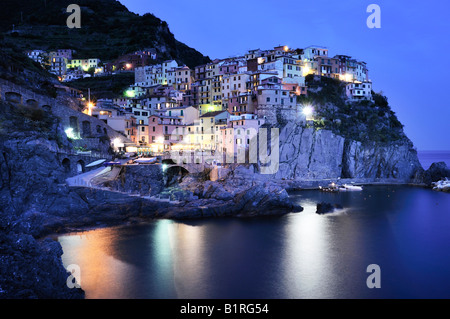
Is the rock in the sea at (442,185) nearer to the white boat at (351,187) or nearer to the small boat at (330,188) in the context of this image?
the white boat at (351,187)

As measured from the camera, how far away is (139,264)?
22594 millimetres

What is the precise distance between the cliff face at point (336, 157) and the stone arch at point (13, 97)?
34.5 m

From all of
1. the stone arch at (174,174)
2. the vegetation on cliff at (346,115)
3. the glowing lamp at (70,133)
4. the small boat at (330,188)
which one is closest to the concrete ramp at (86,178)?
the glowing lamp at (70,133)

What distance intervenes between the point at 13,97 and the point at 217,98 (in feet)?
112

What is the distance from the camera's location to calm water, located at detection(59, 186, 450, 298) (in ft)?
63.7

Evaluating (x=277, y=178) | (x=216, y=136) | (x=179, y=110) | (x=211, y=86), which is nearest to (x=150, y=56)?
(x=211, y=86)

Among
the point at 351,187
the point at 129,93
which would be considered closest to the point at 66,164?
the point at 129,93

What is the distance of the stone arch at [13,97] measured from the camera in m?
35.3

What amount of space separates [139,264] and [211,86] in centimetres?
4630

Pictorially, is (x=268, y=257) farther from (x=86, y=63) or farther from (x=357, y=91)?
(x=86, y=63)

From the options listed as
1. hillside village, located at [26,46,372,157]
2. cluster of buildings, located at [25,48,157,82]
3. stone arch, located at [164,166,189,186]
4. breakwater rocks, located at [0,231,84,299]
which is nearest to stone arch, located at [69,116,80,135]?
hillside village, located at [26,46,372,157]

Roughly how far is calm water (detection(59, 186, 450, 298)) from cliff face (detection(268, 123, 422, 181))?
18.0 meters

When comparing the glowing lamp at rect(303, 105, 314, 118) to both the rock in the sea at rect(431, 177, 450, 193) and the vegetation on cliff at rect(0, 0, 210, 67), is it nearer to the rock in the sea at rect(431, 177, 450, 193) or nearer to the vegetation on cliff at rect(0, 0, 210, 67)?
the rock in the sea at rect(431, 177, 450, 193)

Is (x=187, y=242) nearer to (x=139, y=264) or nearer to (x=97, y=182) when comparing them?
(x=139, y=264)
